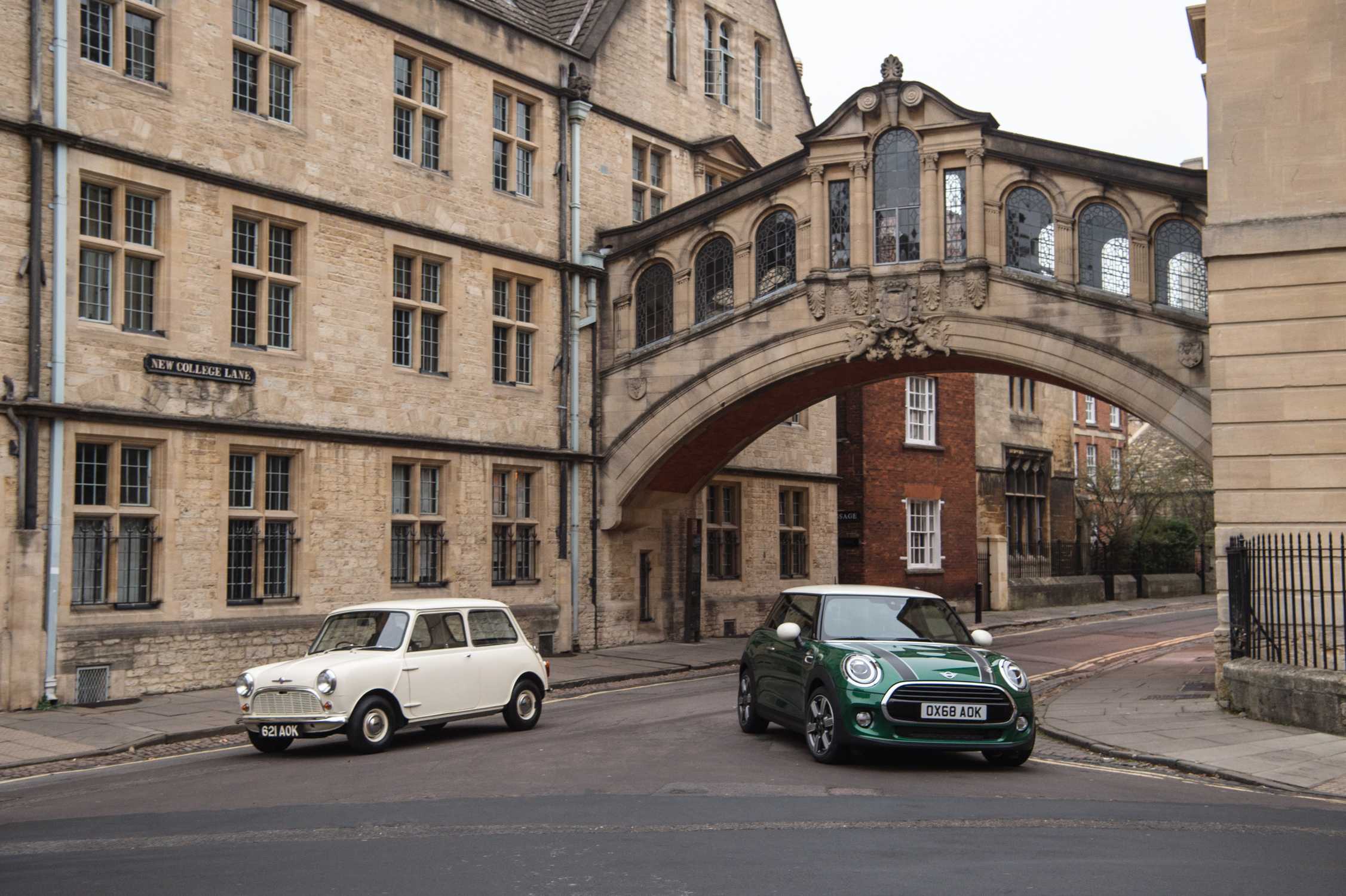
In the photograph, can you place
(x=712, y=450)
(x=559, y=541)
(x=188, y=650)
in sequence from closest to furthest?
(x=188, y=650) → (x=559, y=541) → (x=712, y=450)

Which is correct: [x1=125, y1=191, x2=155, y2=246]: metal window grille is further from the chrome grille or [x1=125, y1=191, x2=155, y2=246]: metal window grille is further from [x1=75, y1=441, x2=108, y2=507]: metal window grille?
the chrome grille

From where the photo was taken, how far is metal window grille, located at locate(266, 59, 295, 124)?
2030 centimetres

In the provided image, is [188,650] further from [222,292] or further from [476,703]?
[476,703]

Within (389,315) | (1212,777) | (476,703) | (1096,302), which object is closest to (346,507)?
(389,315)

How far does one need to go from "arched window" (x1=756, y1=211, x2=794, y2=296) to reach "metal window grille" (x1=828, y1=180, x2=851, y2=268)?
0.81 metres

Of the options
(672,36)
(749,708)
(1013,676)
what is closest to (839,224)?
(672,36)

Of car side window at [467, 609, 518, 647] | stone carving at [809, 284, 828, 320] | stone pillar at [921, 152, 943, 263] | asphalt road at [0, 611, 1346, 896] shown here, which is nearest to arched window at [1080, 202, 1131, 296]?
stone pillar at [921, 152, 943, 263]

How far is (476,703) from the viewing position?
1409 cm

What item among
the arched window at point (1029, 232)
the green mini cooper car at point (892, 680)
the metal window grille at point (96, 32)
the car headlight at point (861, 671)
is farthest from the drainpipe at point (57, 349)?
the arched window at point (1029, 232)

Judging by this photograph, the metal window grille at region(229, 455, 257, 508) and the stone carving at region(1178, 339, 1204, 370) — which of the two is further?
the stone carving at region(1178, 339, 1204, 370)

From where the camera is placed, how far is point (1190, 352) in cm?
2022

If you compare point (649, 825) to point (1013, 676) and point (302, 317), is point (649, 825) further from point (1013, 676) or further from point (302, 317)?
point (302, 317)

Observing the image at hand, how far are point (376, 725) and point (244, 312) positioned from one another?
876cm

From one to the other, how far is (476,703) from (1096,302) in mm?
12089
